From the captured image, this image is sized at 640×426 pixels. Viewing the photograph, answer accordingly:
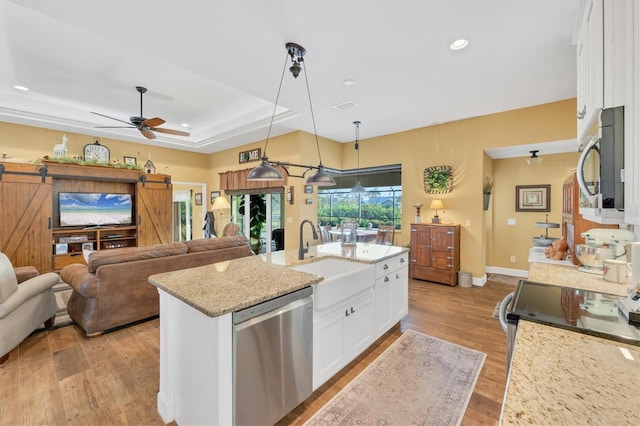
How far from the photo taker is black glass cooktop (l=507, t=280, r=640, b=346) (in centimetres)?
108

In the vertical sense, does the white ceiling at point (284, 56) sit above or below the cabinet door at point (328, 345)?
above

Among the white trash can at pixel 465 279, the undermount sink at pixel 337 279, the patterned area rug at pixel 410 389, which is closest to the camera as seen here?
the patterned area rug at pixel 410 389

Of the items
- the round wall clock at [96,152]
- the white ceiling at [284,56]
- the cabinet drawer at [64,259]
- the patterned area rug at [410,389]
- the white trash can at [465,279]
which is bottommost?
the patterned area rug at [410,389]

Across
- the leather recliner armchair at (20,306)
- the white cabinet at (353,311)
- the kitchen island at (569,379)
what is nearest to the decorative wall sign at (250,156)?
the leather recliner armchair at (20,306)

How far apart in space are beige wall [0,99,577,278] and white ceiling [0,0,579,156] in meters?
0.33

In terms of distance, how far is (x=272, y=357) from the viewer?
1.59m

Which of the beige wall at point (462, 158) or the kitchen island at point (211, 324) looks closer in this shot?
the kitchen island at point (211, 324)

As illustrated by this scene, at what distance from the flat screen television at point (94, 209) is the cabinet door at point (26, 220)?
0.43m

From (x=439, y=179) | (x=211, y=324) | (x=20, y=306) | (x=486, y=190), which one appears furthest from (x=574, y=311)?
(x=20, y=306)

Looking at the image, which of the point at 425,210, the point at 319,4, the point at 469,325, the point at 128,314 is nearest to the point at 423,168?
the point at 425,210

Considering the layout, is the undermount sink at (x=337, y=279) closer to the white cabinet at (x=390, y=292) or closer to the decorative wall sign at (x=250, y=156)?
the white cabinet at (x=390, y=292)

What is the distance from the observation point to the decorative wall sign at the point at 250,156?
6391mm

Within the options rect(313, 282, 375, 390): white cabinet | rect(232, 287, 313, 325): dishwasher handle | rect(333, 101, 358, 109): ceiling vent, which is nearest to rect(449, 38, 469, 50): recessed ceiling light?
rect(333, 101, 358, 109): ceiling vent

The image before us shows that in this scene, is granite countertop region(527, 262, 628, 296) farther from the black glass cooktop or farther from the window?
the window
